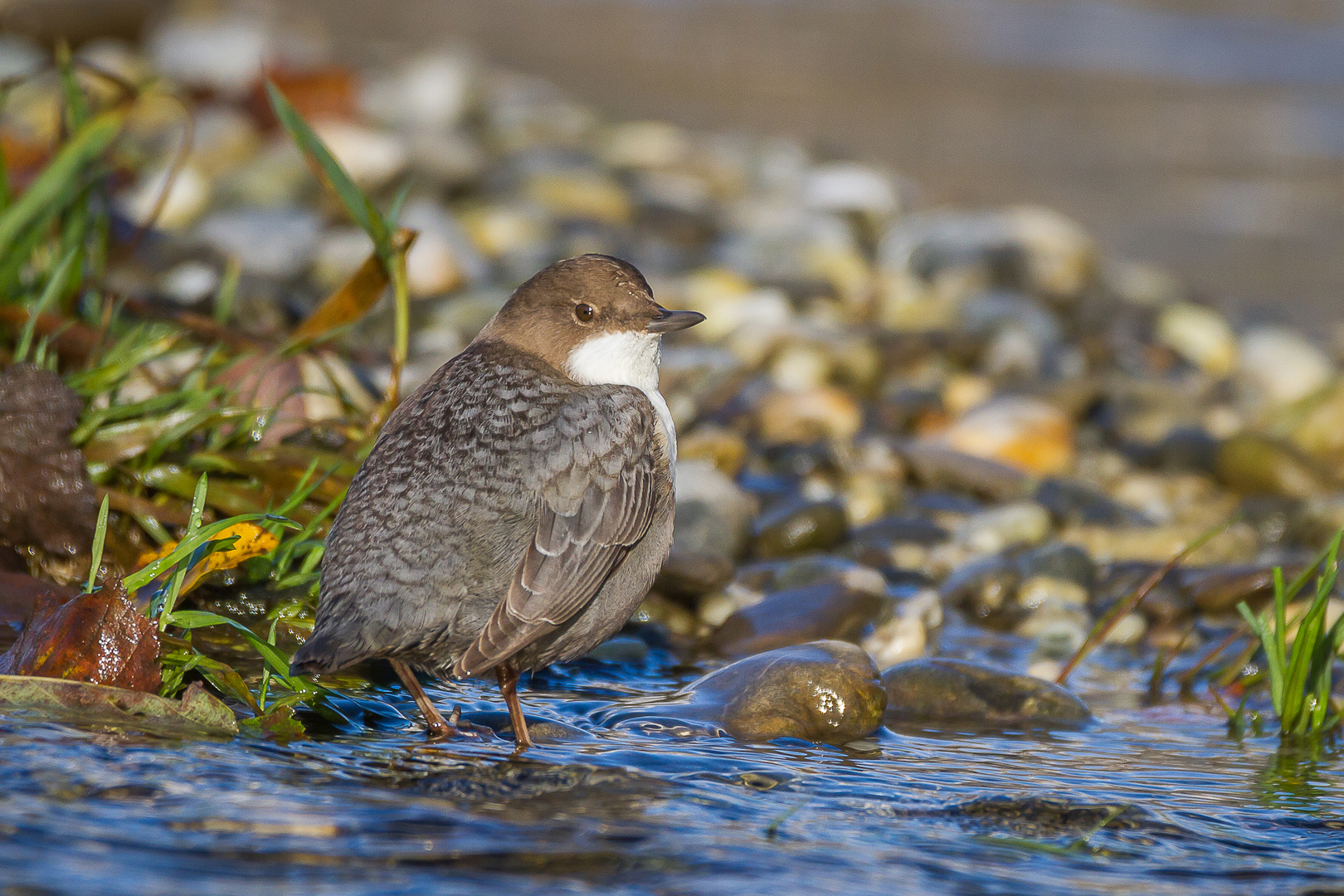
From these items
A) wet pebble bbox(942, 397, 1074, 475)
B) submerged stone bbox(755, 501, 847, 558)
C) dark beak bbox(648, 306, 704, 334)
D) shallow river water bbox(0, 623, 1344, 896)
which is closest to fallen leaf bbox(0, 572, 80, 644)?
shallow river water bbox(0, 623, 1344, 896)

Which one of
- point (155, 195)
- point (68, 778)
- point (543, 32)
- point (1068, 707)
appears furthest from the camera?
point (543, 32)

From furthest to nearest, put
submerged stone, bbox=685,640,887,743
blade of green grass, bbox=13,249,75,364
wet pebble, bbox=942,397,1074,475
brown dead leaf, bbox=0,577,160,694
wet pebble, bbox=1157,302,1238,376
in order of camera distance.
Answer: wet pebble, bbox=1157,302,1238,376 < wet pebble, bbox=942,397,1074,475 < blade of green grass, bbox=13,249,75,364 < submerged stone, bbox=685,640,887,743 < brown dead leaf, bbox=0,577,160,694

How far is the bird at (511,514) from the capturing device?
371 centimetres

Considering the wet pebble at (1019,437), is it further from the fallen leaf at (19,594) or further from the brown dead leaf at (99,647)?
the brown dead leaf at (99,647)

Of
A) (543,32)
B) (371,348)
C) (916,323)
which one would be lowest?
(371,348)

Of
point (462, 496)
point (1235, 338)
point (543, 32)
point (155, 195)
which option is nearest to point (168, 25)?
point (155, 195)

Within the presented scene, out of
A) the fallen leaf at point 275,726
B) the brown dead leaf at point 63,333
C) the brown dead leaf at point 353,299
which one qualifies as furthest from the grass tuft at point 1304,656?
the brown dead leaf at point 63,333

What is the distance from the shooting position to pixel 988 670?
459cm

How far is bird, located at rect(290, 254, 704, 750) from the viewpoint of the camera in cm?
371

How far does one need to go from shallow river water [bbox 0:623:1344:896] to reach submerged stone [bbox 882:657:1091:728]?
25cm

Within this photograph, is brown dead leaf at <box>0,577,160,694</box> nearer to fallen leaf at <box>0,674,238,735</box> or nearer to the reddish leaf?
fallen leaf at <box>0,674,238,735</box>

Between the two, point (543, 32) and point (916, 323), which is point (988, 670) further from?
point (543, 32)

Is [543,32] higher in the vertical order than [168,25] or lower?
higher

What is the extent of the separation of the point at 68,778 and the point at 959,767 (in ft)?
7.06
